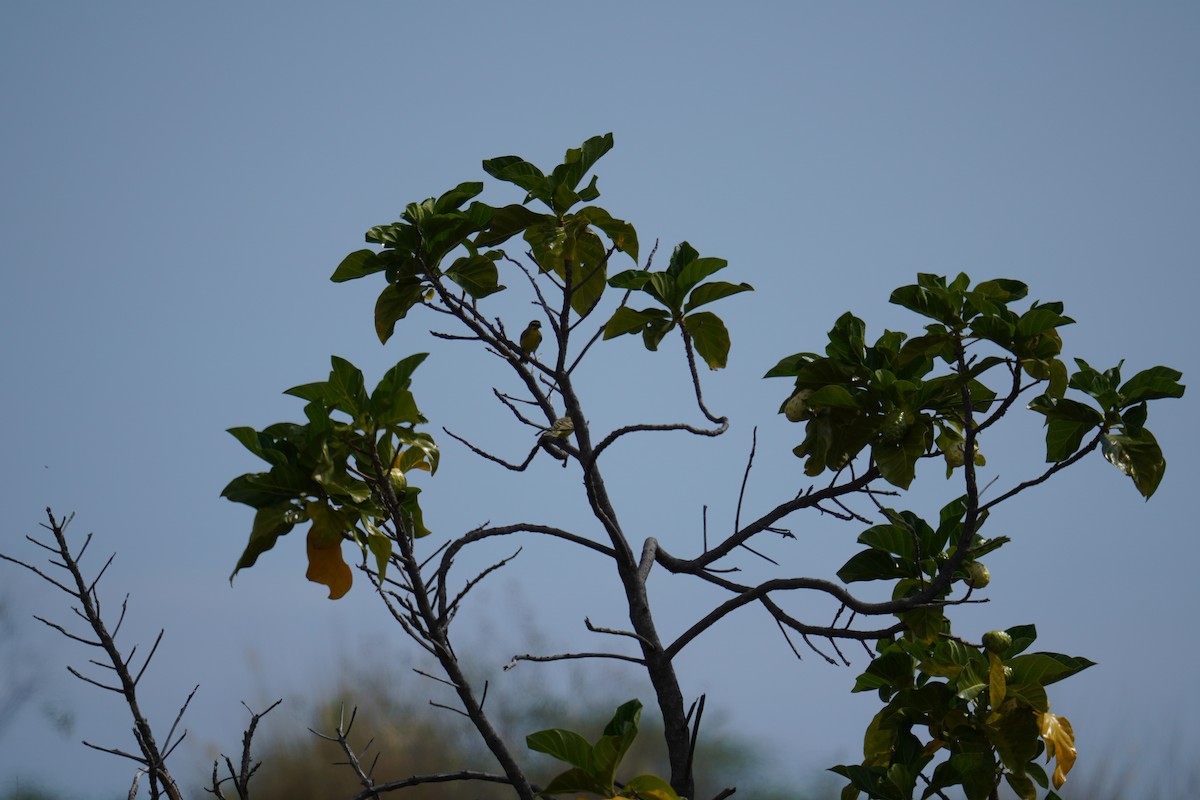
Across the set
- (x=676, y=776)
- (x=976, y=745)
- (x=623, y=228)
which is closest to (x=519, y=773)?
(x=676, y=776)

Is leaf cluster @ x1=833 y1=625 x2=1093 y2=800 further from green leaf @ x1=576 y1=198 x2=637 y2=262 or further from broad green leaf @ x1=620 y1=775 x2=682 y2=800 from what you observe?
green leaf @ x1=576 y1=198 x2=637 y2=262

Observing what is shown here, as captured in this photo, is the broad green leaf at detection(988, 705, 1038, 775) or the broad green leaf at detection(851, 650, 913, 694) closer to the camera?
the broad green leaf at detection(988, 705, 1038, 775)

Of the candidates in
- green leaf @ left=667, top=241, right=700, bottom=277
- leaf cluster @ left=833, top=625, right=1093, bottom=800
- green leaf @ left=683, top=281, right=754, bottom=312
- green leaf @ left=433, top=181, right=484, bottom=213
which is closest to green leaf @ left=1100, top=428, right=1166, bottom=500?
leaf cluster @ left=833, top=625, right=1093, bottom=800

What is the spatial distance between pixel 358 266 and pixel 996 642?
1.23 metres

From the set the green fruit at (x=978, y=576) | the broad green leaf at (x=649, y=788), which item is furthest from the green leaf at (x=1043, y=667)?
the broad green leaf at (x=649, y=788)

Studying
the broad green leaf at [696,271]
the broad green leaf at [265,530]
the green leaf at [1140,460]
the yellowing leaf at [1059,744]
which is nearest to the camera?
the broad green leaf at [265,530]

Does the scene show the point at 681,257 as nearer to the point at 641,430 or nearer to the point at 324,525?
the point at 641,430

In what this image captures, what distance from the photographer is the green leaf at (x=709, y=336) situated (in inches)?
73.9

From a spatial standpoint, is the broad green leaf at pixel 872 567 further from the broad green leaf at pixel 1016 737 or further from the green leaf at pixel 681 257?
the green leaf at pixel 681 257

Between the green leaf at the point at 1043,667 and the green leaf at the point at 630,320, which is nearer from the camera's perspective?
the green leaf at the point at 1043,667

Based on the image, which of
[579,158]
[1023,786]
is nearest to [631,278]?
[579,158]

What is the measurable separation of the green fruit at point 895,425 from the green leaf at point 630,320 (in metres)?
0.43

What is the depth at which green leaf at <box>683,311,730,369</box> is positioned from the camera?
1.88 metres

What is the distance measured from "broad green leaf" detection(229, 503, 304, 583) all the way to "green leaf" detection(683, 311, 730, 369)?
804 mm
